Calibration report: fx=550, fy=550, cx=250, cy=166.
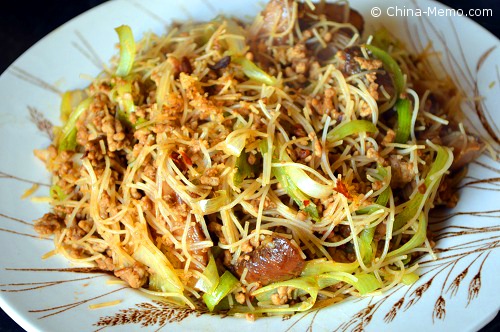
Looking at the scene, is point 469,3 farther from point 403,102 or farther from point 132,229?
point 132,229

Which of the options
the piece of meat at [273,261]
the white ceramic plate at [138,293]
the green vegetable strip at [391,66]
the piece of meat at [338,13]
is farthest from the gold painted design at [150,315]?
the piece of meat at [338,13]

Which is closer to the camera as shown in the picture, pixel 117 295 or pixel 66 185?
pixel 117 295

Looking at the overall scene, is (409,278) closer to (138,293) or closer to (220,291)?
(220,291)

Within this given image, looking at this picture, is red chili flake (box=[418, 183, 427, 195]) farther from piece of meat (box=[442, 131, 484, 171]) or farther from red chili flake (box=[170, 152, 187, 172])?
red chili flake (box=[170, 152, 187, 172])

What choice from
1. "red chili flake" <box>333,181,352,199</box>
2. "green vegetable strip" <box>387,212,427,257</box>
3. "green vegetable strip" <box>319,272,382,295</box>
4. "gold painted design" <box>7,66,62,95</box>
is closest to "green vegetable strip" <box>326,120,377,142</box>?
"red chili flake" <box>333,181,352,199</box>

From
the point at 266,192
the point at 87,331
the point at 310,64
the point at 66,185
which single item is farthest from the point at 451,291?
the point at 66,185

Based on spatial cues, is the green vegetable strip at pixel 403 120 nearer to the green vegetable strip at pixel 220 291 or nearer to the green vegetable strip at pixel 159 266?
the green vegetable strip at pixel 220 291

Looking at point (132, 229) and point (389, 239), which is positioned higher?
point (132, 229)
